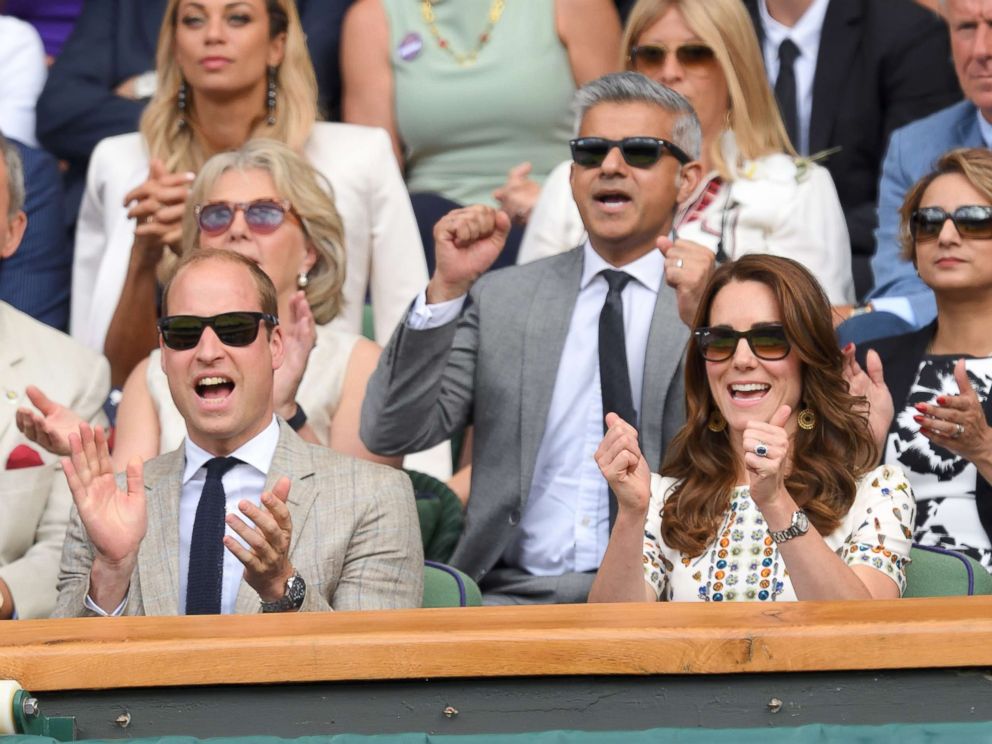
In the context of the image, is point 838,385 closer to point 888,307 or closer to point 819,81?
point 888,307

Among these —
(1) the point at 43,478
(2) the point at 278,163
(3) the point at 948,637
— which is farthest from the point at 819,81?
(3) the point at 948,637

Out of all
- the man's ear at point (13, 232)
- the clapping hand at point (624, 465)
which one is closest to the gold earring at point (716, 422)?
the clapping hand at point (624, 465)

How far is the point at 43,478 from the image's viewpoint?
11.9ft

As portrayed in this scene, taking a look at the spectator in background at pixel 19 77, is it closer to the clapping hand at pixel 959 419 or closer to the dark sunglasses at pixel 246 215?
the dark sunglasses at pixel 246 215

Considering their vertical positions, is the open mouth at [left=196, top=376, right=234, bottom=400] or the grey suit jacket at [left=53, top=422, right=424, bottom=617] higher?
the open mouth at [left=196, top=376, right=234, bottom=400]

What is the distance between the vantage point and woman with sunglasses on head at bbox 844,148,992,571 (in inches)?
135

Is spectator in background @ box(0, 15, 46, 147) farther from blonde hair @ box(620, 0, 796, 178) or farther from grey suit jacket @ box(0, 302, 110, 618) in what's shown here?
blonde hair @ box(620, 0, 796, 178)

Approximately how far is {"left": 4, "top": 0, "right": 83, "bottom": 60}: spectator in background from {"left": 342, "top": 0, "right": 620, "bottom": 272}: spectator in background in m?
1.07

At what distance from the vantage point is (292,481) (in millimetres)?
3051

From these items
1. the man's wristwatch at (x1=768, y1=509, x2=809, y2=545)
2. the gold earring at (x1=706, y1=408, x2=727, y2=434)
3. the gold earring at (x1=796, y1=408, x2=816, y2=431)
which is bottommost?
the man's wristwatch at (x1=768, y1=509, x2=809, y2=545)

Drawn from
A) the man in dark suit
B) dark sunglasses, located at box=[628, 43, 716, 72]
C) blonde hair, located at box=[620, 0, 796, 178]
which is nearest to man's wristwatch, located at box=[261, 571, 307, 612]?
blonde hair, located at box=[620, 0, 796, 178]

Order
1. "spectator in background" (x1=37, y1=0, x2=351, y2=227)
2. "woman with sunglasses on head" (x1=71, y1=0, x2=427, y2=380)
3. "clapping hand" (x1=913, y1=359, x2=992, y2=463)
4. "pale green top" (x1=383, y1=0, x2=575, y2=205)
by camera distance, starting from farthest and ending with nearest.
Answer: "spectator in background" (x1=37, y1=0, x2=351, y2=227) → "pale green top" (x1=383, y1=0, x2=575, y2=205) → "woman with sunglasses on head" (x1=71, y1=0, x2=427, y2=380) → "clapping hand" (x1=913, y1=359, x2=992, y2=463)

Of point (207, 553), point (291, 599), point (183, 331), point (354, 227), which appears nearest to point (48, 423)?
point (183, 331)

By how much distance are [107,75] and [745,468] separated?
293 cm
